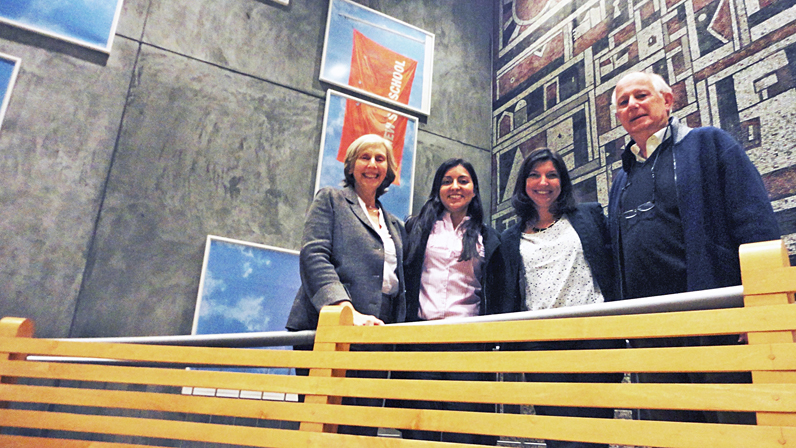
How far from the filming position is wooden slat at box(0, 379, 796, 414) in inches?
40.0

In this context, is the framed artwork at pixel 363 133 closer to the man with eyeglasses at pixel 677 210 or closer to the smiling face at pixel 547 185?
the smiling face at pixel 547 185

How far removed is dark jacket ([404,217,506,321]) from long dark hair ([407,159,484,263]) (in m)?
0.02

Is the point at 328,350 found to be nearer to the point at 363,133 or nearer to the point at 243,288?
the point at 243,288

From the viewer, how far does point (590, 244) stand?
2.00 metres

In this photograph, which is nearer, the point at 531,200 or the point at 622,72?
the point at 531,200

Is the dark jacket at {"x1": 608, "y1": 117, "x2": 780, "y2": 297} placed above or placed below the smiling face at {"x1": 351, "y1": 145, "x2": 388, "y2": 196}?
below

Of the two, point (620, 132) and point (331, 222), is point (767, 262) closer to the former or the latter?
point (331, 222)

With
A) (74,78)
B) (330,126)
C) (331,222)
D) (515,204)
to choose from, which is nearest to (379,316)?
(331,222)

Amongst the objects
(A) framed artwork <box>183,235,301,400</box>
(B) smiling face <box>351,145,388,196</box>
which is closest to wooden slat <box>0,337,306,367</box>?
(B) smiling face <box>351,145,388,196</box>

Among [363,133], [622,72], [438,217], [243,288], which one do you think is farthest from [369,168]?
[622,72]

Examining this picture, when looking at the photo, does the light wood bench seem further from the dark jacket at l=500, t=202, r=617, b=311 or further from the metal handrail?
the dark jacket at l=500, t=202, r=617, b=311

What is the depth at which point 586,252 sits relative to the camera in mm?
1983

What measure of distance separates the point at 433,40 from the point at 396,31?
1.30 ft

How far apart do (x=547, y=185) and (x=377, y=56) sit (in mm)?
2838
